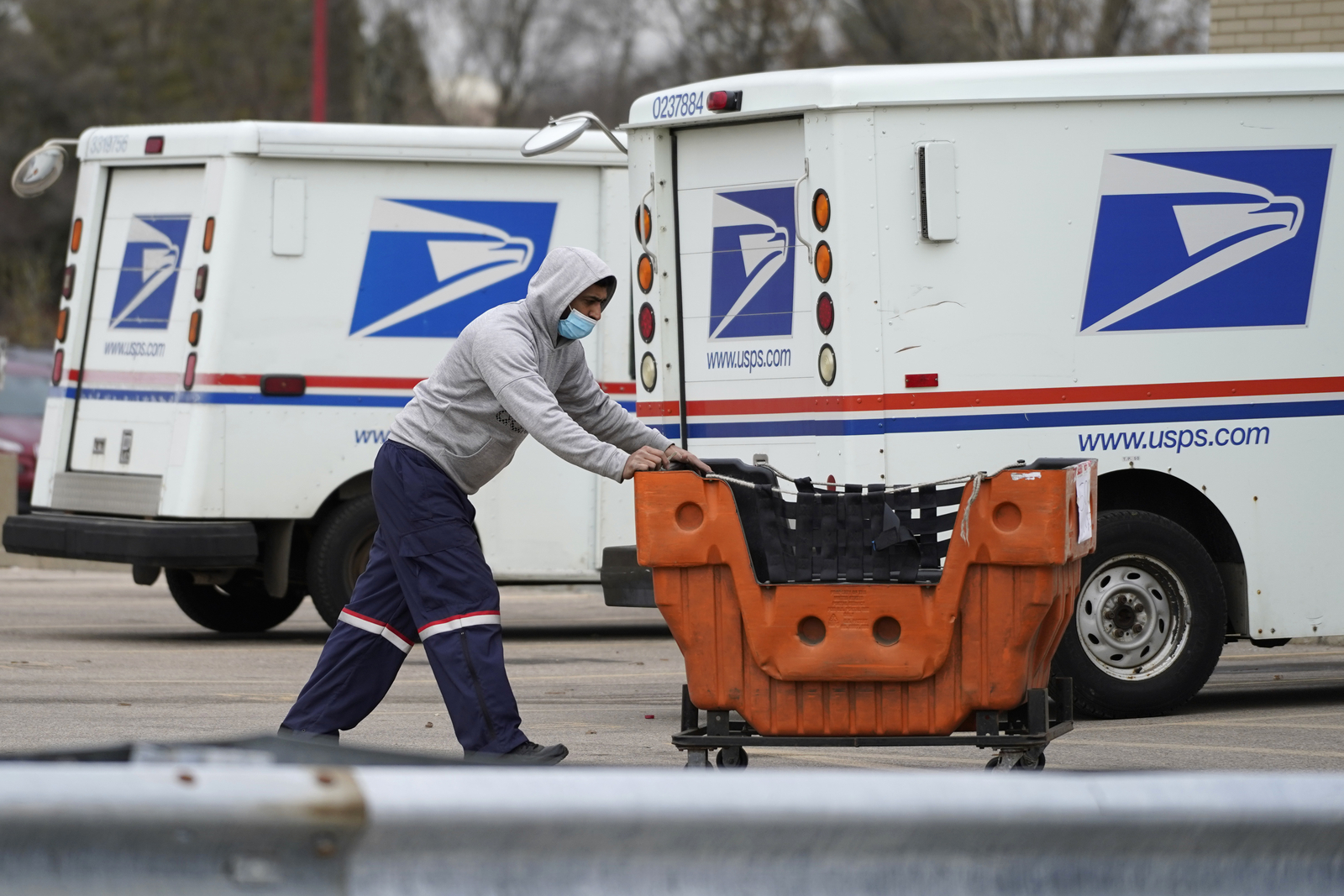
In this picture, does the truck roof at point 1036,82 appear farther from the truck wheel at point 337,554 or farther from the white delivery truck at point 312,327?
the truck wheel at point 337,554

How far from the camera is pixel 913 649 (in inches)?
212

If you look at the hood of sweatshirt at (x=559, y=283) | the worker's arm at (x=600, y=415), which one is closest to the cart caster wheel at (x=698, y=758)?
the worker's arm at (x=600, y=415)

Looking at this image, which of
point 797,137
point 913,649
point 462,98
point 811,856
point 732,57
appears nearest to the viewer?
point 811,856

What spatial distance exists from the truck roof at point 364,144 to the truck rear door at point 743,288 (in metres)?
2.40

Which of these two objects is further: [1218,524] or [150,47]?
[150,47]

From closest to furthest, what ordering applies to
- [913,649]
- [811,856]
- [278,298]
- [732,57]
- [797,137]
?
1. [811,856]
2. [913,649]
3. [797,137]
4. [278,298]
5. [732,57]

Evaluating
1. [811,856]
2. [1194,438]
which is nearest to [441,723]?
[1194,438]

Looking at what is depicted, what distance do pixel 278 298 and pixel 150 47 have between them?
34558 millimetres

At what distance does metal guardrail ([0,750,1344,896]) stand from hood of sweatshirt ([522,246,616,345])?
3299 mm

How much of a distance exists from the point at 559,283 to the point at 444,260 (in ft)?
15.6

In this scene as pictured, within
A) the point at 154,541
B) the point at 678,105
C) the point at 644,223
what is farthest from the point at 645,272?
the point at 154,541

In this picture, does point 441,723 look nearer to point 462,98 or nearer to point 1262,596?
point 1262,596

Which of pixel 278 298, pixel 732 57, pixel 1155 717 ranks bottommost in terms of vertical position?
pixel 1155 717

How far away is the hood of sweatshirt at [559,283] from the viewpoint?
595cm
